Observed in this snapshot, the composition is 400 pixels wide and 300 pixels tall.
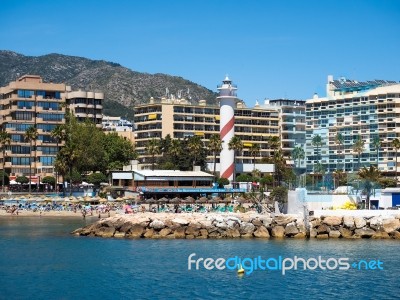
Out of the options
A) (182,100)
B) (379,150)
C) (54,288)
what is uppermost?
(182,100)

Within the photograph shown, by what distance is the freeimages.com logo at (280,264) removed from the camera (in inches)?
1773

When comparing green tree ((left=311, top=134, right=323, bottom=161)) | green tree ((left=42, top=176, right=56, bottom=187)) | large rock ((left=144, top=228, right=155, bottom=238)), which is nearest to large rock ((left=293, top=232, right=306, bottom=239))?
large rock ((left=144, top=228, right=155, bottom=238))

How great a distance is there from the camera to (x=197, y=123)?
141m

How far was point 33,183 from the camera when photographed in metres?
121

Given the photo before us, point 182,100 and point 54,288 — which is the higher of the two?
point 182,100

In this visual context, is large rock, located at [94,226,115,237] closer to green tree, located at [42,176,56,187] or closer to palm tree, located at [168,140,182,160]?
green tree, located at [42,176,56,187]

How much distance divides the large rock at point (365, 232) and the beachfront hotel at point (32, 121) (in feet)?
231

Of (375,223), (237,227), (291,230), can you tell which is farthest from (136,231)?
(375,223)

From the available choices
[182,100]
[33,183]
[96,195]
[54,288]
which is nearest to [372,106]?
[182,100]

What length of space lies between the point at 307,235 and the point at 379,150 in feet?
217

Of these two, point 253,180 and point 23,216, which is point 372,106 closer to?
point 253,180

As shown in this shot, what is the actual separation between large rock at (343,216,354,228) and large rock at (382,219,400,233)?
2.46 m

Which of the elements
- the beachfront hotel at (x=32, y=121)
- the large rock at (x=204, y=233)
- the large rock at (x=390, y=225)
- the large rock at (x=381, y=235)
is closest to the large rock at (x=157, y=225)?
the large rock at (x=204, y=233)

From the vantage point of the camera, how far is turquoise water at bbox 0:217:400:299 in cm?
3778
